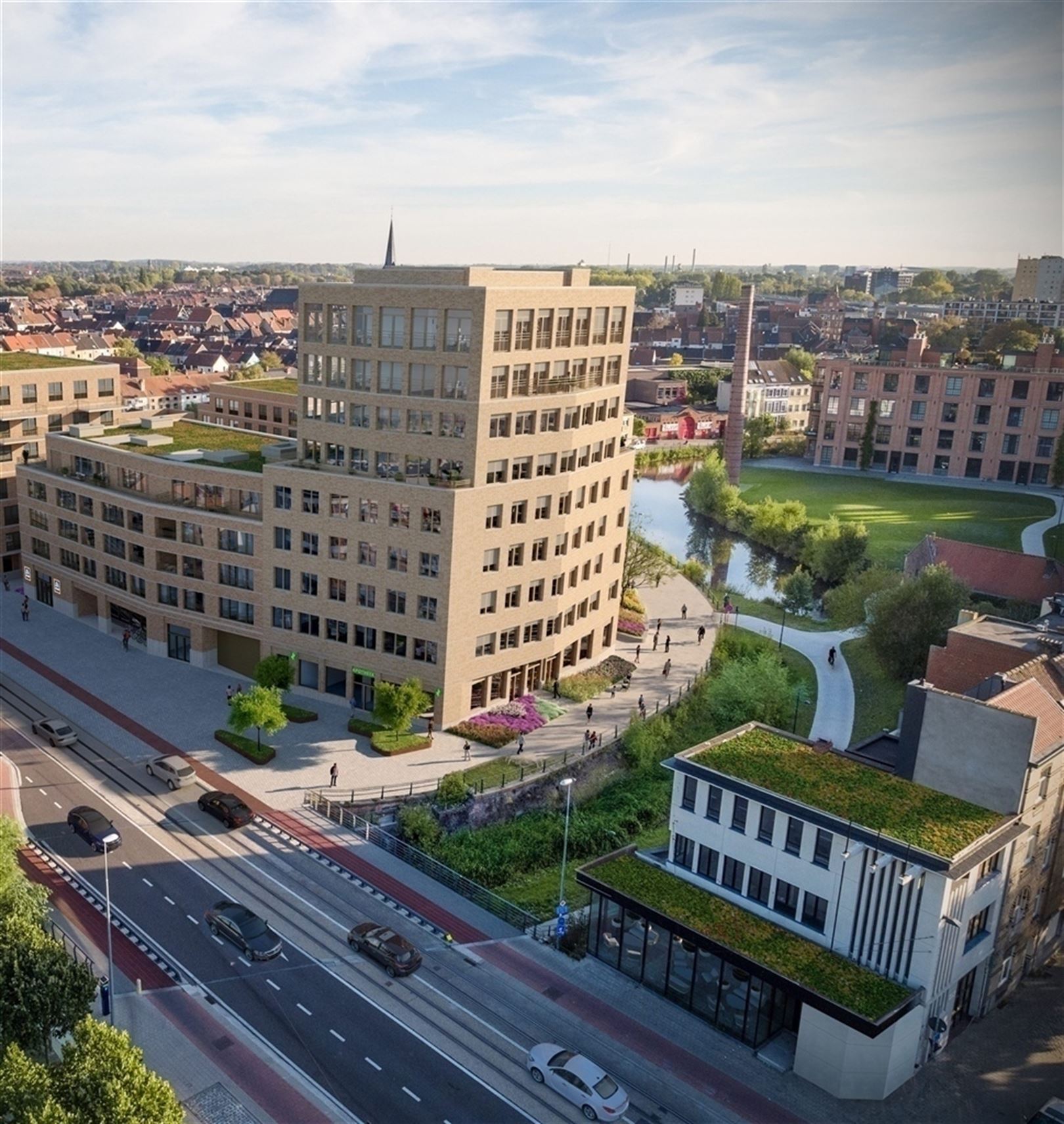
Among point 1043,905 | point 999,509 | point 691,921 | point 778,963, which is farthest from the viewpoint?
point 999,509

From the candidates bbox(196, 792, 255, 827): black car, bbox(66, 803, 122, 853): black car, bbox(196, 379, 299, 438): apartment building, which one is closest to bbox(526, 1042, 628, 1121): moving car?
bbox(196, 792, 255, 827): black car

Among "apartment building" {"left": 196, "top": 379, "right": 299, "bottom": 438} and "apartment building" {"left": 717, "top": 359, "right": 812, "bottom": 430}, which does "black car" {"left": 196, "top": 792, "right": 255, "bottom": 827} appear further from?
"apartment building" {"left": 717, "top": 359, "right": 812, "bottom": 430}

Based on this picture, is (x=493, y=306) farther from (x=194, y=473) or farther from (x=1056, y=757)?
(x=1056, y=757)

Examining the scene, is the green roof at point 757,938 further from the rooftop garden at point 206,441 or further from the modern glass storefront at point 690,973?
the rooftop garden at point 206,441

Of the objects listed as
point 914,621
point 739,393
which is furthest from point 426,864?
point 739,393

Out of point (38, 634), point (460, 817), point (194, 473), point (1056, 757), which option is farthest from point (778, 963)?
point (38, 634)
